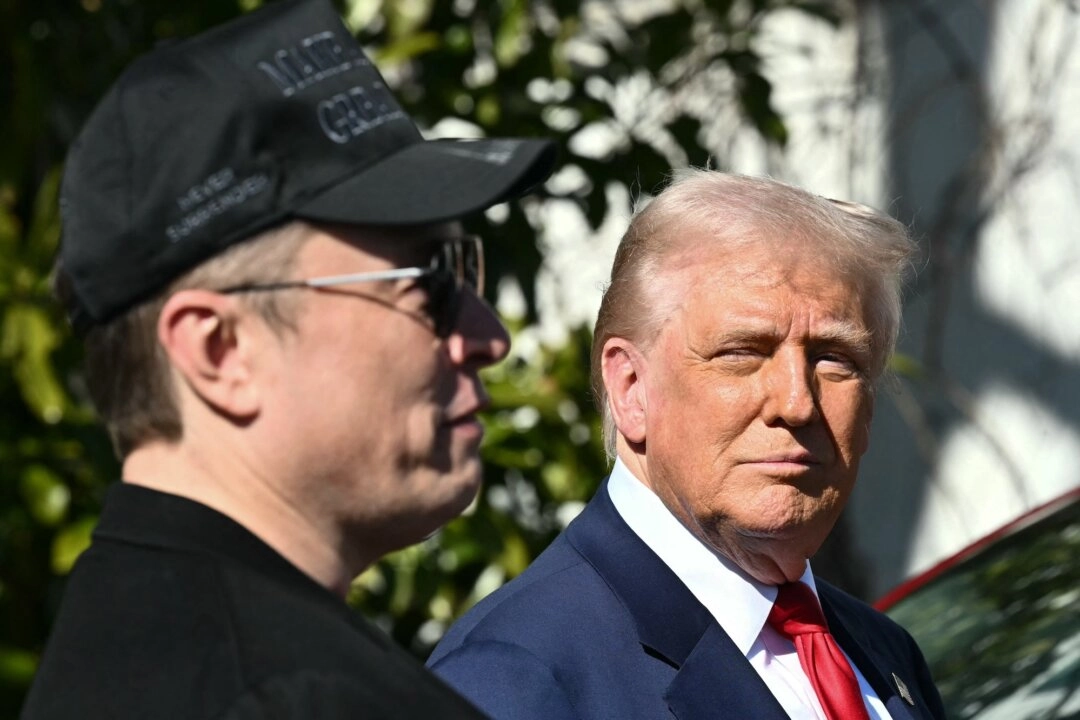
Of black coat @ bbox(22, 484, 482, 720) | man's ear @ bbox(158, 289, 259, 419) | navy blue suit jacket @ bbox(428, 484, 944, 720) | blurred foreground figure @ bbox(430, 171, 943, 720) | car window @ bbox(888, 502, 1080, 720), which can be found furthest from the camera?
car window @ bbox(888, 502, 1080, 720)

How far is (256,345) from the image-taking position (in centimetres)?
124

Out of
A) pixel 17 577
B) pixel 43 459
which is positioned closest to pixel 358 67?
pixel 43 459

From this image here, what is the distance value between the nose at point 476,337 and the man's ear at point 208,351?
7.1 inches

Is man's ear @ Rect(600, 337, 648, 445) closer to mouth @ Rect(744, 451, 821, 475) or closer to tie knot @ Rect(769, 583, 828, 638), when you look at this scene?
mouth @ Rect(744, 451, 821, 475)

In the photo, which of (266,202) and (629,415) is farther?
(629,415)

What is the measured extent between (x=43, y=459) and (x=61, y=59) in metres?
0.97

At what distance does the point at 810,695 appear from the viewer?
2105 mm

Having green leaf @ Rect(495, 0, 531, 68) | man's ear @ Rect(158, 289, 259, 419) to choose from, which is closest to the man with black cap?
man's ear @ Rect(158, 289, 259, 419)

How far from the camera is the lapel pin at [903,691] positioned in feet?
7.39

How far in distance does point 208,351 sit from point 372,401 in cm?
13

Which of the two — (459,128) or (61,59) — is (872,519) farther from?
(61,59)

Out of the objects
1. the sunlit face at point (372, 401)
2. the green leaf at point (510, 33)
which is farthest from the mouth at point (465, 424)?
the green leaf at point (510, 33)

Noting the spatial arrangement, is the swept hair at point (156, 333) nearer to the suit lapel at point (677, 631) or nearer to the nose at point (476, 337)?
the nose at point (476, 337)

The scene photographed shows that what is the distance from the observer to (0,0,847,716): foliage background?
337 cm
